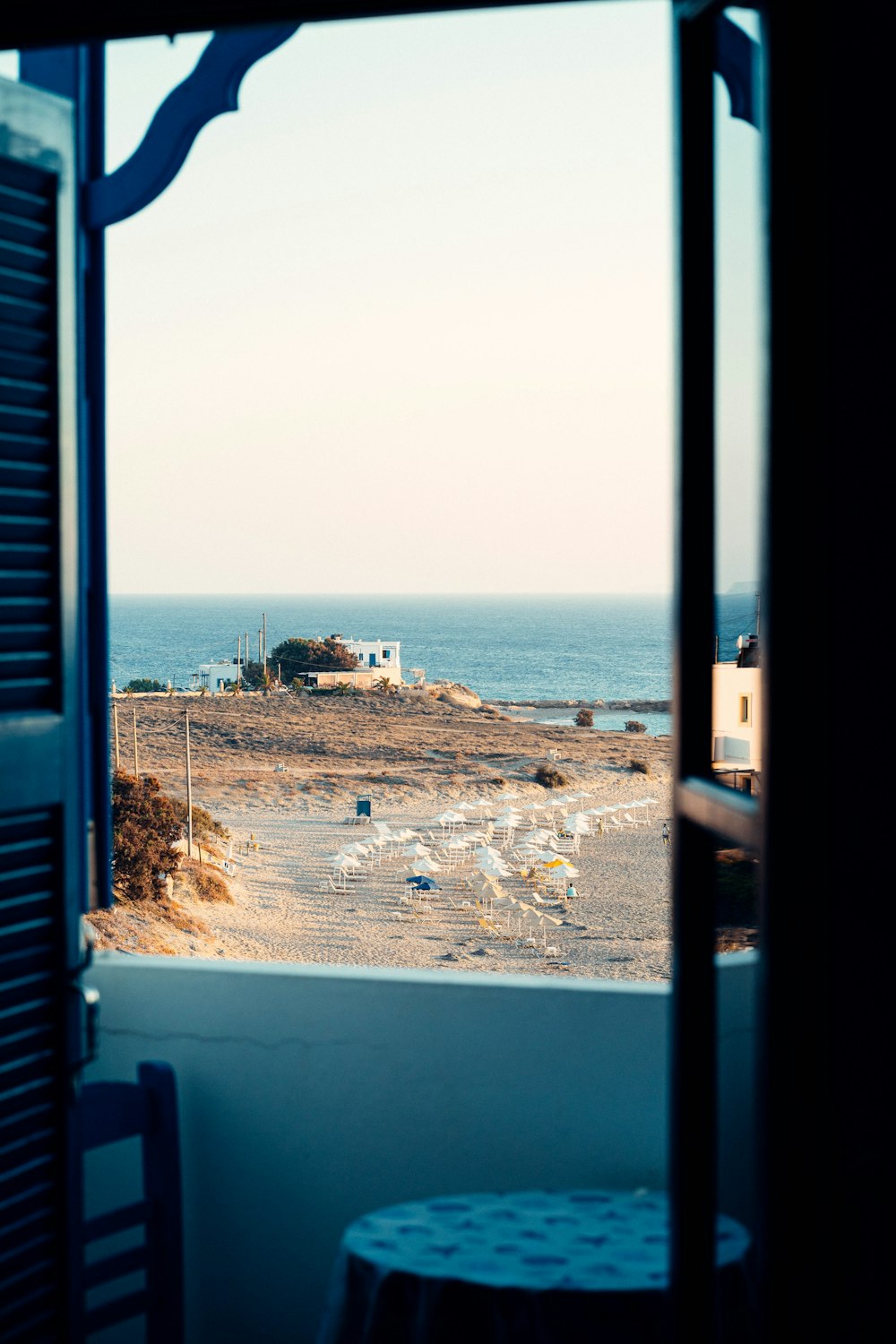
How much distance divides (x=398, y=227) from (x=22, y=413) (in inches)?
1370

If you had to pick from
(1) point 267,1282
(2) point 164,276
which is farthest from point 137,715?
(1) point 267,1282

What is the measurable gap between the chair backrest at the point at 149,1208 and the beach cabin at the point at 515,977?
6.5 inches

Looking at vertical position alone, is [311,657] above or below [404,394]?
below

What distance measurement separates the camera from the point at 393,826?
28.8 meters

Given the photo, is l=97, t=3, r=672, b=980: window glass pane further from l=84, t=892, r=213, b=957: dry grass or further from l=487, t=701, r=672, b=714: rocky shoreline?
l=84, t=892, r=213, b=957: dry grass

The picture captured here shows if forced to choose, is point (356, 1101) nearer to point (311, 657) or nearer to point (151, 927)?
point (151, 927)

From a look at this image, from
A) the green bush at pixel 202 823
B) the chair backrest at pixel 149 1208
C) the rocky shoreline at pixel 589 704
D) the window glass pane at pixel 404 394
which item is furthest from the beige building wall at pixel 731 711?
the rocky shoreline at pixel 589 704

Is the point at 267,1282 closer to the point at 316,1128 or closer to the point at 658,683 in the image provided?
the point at 316,1128

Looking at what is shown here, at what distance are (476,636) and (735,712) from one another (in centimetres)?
3793

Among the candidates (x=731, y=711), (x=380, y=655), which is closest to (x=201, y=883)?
(x=380, y=655)

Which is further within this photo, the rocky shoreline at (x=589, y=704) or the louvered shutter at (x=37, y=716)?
the rocky shoreline at (x=589, y=704)

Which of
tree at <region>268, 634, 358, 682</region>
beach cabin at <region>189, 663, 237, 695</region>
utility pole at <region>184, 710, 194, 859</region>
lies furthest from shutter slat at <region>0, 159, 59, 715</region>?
beach cabin at <region>189, 663, 237, 695</region>

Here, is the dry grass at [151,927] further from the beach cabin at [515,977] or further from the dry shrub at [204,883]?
the beach cabin at [515,977]

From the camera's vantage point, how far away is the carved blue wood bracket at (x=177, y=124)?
184cm
